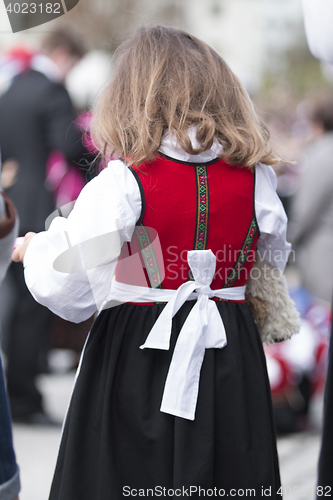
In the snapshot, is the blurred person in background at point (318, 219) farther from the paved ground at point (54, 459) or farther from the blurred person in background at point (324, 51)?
the blurred person in background at point (324, 51)

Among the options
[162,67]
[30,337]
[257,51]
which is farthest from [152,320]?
[257,51]

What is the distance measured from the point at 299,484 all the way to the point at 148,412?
143cm

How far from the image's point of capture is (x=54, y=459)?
2.75m

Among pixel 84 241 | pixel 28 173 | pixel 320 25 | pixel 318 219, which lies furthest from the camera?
pixel 318 219

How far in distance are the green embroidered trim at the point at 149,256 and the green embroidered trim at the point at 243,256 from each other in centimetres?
21

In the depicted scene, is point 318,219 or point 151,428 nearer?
point 151,428

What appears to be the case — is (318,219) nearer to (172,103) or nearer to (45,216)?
(45,216)

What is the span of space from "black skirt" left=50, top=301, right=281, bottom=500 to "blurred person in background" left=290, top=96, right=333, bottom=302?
1735 mm

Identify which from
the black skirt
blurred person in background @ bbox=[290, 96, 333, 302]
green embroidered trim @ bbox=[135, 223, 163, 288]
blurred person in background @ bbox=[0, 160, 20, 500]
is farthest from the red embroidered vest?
blurred person in background @ bbox=[290, 96, 333, 302]

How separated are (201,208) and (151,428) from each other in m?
0.61

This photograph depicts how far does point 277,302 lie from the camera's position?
1.64 m

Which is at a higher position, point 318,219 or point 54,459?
point 318,219

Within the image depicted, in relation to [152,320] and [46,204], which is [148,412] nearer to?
[152,320]

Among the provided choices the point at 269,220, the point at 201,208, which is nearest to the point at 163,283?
the point at 201,208
